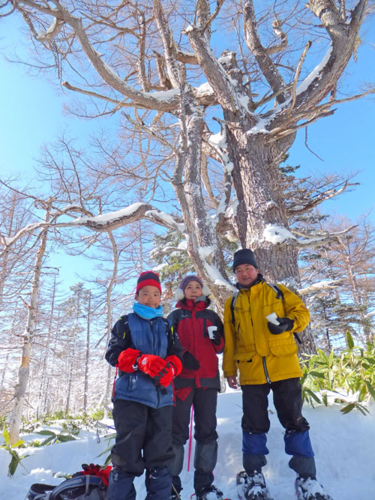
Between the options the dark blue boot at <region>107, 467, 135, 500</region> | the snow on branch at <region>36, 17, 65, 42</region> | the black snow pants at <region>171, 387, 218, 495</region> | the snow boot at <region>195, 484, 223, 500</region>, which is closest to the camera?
the dark blue boot at <region>107, 467, 135, 500</region>

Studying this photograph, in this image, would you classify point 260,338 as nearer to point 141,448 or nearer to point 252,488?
point 252,488

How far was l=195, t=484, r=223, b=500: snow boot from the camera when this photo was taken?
6.52ft

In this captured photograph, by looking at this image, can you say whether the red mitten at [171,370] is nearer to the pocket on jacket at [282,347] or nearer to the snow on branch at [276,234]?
the pocket on jacket at [282,347]

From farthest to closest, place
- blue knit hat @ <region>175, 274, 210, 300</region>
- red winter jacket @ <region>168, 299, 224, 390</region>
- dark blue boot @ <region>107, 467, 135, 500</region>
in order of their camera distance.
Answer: blue knit hat @ <region>175, 274, 210, 300</region>
red winter jacket @ <region>168, 299, 224, 390</region>
dark blue boot @ <region>107, 467, 135, 500</region>

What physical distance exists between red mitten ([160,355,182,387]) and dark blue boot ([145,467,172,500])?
1.70 feet

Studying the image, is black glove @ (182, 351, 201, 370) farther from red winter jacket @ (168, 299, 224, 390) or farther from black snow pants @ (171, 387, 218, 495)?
black snow pants @ (171, 387, 218, 495)

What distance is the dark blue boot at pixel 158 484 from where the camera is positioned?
179 cm

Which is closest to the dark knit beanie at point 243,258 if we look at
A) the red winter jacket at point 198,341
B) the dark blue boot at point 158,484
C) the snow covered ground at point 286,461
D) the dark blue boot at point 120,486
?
the red winter jacket at point 198,341

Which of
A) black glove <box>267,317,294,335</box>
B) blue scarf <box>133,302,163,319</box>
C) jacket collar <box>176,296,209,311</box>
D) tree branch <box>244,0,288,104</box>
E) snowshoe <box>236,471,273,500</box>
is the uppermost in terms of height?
tree branch <box>244,0,288,104</box>

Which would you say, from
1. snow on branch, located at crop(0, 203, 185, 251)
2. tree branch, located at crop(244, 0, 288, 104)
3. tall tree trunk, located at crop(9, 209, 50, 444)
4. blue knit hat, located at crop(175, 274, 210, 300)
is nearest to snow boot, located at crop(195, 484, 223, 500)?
blue knit hat, located at crop(175, 274, 210, 300)

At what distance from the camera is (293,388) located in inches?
86.0

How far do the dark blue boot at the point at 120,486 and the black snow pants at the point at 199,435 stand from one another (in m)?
0.52

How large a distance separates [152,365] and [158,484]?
720mm

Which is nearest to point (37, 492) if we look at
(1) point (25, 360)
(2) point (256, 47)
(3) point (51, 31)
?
(1) point (25, 360)
